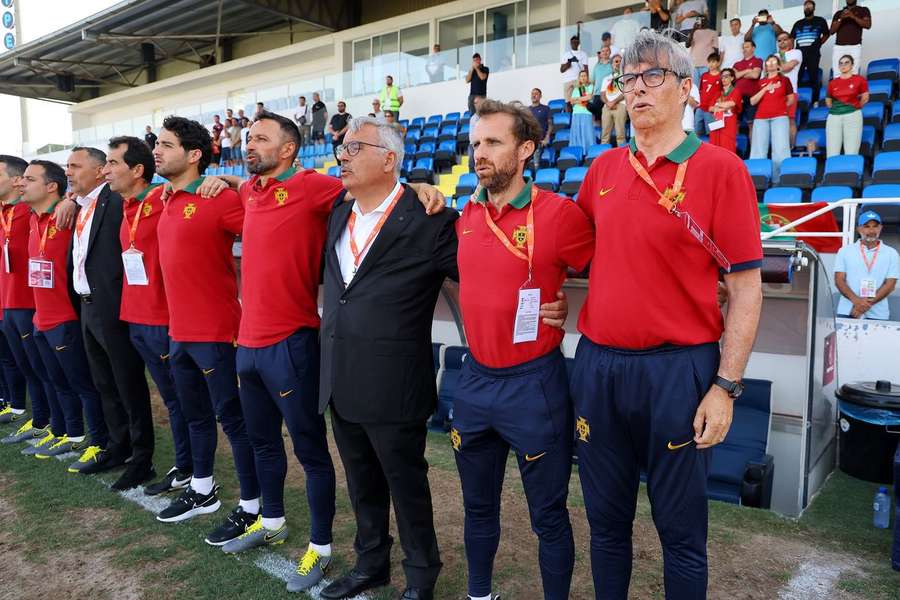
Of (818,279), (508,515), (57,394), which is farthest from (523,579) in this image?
(57,394)

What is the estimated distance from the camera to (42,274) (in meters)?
4.55

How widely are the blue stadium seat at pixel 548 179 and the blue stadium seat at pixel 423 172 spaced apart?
2939 millimetres

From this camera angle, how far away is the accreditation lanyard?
75.9 inches

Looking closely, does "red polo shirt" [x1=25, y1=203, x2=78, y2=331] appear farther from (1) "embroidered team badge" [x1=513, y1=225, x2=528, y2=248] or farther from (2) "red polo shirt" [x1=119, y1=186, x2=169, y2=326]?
(1) "embroidered team badge" [x1=513, y1=225, x2=528, y2=248]

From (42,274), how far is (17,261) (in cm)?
73

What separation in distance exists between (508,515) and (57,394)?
11.9 feet

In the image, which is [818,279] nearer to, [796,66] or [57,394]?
[57,394]

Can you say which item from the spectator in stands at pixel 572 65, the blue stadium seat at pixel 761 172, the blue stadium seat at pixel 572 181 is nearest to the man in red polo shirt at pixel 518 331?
the blue stadium seat at pixel 761 172

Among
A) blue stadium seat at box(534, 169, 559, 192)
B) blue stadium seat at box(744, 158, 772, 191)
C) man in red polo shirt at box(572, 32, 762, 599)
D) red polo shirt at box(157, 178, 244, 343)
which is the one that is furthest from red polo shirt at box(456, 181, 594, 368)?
blue stadium seat at box(534, 169, 559, 192)

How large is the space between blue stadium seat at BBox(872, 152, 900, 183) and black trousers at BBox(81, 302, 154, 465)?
315 inches

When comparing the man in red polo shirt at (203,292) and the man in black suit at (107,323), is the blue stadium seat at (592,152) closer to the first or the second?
the man in black suit at (107,323)

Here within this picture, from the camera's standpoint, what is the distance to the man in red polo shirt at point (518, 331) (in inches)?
91.3

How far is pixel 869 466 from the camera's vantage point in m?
4.40

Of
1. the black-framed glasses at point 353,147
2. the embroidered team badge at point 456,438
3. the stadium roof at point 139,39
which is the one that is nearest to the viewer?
the embroidered team badge at point 456,438
